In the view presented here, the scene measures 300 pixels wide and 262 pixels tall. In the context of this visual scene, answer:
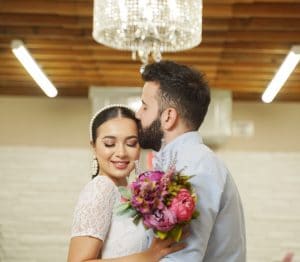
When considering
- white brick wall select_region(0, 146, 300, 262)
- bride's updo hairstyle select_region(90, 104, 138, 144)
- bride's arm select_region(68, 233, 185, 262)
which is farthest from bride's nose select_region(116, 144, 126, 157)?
white brick wall select_region(0, 146, 300, 262)

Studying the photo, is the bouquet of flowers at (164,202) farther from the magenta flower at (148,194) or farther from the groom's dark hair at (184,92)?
the groom's dark hair at (184,92)

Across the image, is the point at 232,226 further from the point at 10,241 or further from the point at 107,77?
the point at 10,241

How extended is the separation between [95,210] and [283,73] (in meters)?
4.06

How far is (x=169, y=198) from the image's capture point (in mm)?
1612

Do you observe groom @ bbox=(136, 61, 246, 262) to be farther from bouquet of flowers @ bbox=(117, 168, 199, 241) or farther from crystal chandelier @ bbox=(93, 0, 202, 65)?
crystal chandelier @ bbox=(93, 0, 202, 65)

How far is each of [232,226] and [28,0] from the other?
3.02 metres

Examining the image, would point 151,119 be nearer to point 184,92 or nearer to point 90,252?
point 184,92

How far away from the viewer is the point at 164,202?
1615mm

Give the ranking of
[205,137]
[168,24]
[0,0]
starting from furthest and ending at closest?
[205,137]
[0,0]
[168,24]

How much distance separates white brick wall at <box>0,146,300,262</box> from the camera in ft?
24.3

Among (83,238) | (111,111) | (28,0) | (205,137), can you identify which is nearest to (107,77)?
(205,137)

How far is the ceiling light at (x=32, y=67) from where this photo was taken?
5.23 meters

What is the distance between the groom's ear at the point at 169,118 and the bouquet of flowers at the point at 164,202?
0.66 ft

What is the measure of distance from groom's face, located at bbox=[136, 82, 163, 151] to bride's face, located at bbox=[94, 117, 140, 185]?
46 cm
